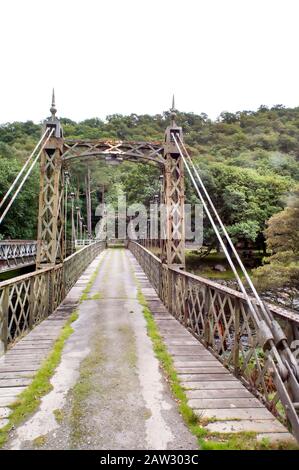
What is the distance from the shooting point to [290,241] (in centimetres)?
1554

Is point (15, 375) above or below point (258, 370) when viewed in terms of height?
below

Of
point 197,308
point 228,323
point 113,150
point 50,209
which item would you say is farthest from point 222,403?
point 113,150

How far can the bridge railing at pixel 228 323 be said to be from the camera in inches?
112

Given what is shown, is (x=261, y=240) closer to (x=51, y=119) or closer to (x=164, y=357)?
(x=51, y=119)

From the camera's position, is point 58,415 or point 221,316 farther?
point 221,316

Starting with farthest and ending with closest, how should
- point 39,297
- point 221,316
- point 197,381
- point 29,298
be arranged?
point 39,297 → point 29,298 → point 221,316 → point 197,381

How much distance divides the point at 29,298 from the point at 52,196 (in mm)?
2825

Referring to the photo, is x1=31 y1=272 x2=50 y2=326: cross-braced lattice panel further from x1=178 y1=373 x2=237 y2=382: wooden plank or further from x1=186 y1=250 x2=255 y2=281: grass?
x1=186 y1=250 x2=255 y2=281: grass

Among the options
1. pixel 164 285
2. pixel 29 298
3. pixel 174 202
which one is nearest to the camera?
pixel 29 298

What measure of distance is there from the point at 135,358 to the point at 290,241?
43.5 ft

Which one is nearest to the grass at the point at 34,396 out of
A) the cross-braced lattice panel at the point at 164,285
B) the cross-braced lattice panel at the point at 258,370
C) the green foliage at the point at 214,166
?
the cross-braced lattice panel at the point at 258,370

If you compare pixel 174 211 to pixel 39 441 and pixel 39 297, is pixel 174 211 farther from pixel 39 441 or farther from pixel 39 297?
pixel 39 441

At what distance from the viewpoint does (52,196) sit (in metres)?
7.70

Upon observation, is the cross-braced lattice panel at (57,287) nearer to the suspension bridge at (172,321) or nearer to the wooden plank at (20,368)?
the suspension bridge at (172,321)
